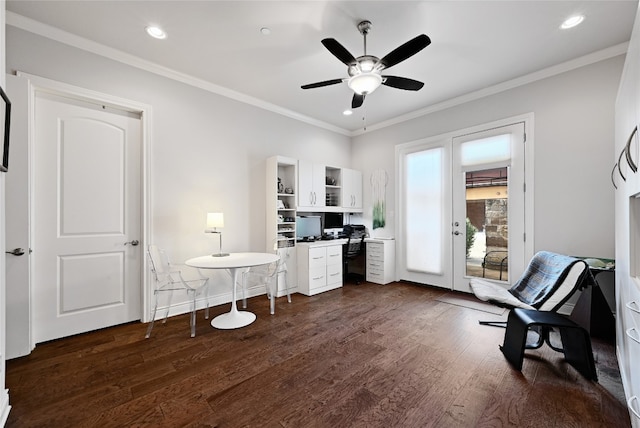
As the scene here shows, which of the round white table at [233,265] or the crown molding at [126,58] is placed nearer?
the crown molding at [126,58]

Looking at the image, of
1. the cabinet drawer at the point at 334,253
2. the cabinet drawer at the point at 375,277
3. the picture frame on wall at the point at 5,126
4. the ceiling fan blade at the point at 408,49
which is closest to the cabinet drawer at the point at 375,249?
the cabinet drawer at the point at 375,277

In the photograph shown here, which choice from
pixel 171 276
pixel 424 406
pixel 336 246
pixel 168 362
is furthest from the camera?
pixel 336 246

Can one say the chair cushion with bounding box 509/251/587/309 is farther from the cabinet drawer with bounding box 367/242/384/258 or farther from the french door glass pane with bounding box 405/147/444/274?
the cabinet drawer with bounding box 367/242/384/258

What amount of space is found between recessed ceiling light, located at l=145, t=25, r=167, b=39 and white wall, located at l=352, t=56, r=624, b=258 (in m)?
3.23

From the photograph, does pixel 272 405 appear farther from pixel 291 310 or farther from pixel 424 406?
pixel 291 310

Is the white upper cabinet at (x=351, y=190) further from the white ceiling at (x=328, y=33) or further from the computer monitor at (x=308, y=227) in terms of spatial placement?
the white ceiling at (x=328, y=33)

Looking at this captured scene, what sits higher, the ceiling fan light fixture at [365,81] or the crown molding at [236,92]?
the crown molding at [236,92]

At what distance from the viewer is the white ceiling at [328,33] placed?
2326mm

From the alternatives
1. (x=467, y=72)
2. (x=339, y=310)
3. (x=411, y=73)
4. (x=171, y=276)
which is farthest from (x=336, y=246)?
(x=467, y=72)

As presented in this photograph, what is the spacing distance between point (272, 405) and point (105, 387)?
4.06 ft

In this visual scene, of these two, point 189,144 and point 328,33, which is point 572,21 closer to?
point 328,33

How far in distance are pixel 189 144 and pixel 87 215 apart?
1341 millimetres

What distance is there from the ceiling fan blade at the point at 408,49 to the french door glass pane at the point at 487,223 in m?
2.43

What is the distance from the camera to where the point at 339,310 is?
348 centimetres
